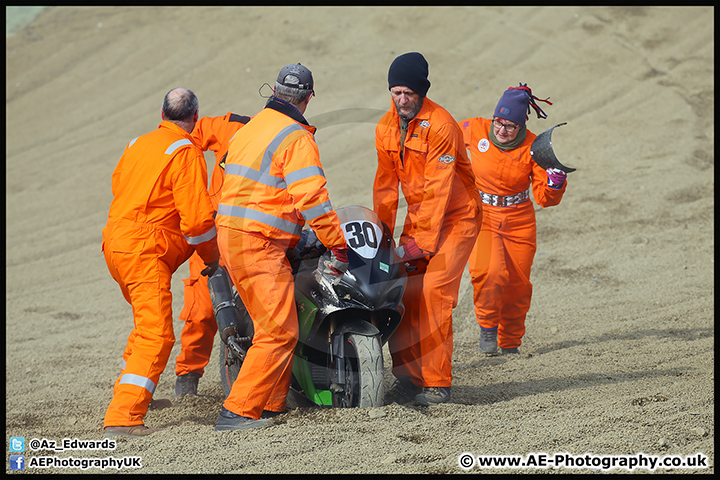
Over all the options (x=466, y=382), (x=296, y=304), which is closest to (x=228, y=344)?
(x=296, y=304)

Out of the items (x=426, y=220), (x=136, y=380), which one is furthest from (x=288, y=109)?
(x=136, y=380)

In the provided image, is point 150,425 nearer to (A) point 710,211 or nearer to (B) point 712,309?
(B) point 712,309

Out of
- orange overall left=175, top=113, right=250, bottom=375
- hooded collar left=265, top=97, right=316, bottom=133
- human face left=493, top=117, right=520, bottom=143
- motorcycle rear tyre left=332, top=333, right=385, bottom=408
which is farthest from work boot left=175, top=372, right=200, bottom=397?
human face left=493, top=117, right=520, bottom=143

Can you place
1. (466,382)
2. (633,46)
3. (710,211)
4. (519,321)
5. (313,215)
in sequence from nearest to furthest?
(313,215) < (466,382) < (519,321) < (710,211) < (633,46)

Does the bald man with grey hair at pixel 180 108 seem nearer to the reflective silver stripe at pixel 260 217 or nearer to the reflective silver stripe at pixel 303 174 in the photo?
the reflective silver stripe at pixel 260 217

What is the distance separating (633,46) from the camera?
13164 mm

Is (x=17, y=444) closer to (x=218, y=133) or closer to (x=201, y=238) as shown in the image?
(x=201, y=238)

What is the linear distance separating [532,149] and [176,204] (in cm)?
272

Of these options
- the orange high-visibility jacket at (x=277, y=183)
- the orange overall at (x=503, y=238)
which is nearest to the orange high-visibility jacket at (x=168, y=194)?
the orange high-visibility jacket at (x=277, y=183)

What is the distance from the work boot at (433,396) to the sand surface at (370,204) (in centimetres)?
24

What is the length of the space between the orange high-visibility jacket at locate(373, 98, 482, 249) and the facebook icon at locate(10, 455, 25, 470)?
8.25 feet

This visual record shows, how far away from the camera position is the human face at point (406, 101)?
4609 mm

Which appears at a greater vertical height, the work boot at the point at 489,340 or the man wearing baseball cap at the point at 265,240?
the man wearing baseball cap at the point at 265,240

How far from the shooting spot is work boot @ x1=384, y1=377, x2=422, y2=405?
476 centimetres
